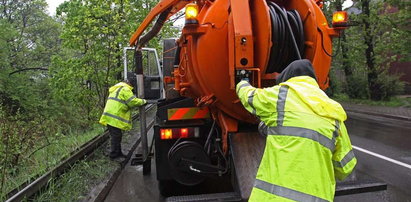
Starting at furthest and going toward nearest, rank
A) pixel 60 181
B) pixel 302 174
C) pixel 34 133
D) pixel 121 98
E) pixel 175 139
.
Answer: pixel 34 133, pixel 121 98, pixel 60 181, pixel 175 139, pixel 302 174

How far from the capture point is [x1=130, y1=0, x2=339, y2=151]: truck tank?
3049 mm

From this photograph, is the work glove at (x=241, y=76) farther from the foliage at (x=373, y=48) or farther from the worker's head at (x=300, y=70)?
the foliage at (x=373, y=48)

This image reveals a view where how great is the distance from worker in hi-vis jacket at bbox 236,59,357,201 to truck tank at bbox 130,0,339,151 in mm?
840

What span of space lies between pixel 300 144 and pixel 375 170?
15.1 ft

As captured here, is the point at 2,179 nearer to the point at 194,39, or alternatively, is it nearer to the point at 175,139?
the point at 175,139

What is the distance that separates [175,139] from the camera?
14.3 ft

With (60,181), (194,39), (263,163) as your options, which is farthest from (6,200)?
(263,163)

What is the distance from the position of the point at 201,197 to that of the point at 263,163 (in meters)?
1.05

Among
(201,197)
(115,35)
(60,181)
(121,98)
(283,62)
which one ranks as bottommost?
(60,181)

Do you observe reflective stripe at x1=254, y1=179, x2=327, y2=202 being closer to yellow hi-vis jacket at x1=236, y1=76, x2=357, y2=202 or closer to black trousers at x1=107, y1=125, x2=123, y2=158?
yellow hi-vis jacket at x1=236, y1=76, x2=357, y2=202

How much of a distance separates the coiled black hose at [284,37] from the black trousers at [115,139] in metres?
3.94

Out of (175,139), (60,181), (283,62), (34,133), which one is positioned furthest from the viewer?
(34,133)

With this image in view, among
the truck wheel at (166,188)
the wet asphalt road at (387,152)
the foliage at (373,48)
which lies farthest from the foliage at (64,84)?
the foliage at (373,48)

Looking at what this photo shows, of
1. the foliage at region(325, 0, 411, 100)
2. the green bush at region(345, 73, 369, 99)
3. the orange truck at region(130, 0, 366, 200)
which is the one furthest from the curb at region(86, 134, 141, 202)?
the green bush at region(345, 73, 369, 99)
